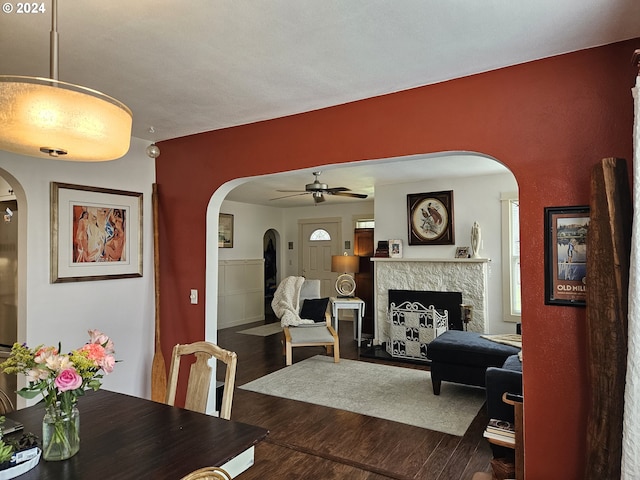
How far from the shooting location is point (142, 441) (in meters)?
1.59

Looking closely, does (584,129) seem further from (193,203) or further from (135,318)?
(135,318)

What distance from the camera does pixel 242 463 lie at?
1.64 meters

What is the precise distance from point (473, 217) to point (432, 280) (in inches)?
41.3

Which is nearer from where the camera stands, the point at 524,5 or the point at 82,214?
the point at 524,5

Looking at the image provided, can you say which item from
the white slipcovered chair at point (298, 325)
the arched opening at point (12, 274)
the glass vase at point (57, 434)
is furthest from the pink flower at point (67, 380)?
the white slipcovered chair at point (298, 325)

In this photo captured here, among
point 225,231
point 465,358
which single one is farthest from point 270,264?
point 465,358

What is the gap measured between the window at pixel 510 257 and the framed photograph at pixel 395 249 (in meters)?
1.44

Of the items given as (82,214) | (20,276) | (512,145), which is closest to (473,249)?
(512,145)

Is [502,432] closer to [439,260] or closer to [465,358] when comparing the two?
[465,358]

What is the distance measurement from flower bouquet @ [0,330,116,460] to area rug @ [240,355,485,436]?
280 centimetres

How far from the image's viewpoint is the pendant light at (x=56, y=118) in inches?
45.4

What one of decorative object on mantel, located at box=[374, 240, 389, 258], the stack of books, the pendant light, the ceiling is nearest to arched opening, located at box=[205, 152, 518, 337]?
decorative object on mantel, located at box=[374, 240, 389, 258]

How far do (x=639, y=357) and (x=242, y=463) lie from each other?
1574 mm

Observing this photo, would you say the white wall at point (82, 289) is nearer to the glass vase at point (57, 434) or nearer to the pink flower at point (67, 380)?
the glass vase at point (57, 434)
